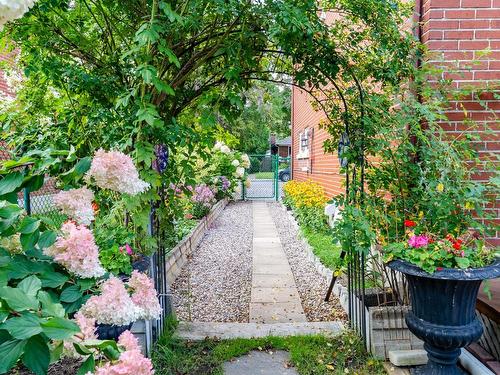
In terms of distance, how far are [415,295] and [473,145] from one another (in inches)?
61.9

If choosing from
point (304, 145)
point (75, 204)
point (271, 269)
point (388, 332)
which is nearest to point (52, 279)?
point (75, 204)

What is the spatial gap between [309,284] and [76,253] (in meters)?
4.03

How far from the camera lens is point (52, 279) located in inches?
44.9

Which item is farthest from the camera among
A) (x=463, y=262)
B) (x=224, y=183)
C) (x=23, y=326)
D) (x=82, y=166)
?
(x=224, y=183)

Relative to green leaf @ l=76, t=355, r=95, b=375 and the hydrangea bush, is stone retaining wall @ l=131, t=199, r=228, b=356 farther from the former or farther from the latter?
green leaf @ l=76, t=355, r=95, b=375

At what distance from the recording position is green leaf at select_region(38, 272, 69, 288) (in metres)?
1.12

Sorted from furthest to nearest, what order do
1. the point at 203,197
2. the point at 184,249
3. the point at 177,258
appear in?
the point at 203,197
the point at 184,249
the point at 177,258

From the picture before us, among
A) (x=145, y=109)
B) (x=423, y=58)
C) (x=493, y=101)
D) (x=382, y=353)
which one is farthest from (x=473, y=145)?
(x=145, y=109)

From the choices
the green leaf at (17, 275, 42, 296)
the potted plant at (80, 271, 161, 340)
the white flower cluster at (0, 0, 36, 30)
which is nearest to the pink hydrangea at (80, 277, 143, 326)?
the potted plant at (80, 271, 161, 340)

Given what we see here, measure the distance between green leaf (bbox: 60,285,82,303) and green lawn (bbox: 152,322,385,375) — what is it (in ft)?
5.70

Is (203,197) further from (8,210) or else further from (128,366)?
(128,366)

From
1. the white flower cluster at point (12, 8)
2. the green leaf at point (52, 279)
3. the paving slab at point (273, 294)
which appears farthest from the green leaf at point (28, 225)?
the paving slab at point (273, 294)

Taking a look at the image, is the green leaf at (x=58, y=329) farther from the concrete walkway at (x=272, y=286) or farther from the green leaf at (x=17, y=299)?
the concrete walkway at (x=272, y=286)

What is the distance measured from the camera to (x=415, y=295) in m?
2.27
